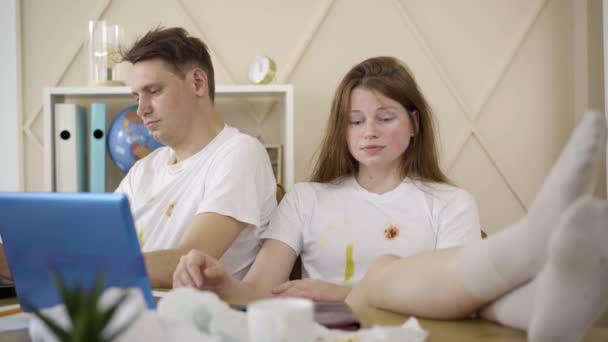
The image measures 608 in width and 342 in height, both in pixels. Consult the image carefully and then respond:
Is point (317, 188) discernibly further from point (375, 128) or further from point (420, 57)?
point (420, 57)

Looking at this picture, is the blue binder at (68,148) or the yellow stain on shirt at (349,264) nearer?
the yellow stain on shirt at (349,264)

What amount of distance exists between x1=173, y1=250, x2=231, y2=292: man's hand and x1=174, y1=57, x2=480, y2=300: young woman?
30cm

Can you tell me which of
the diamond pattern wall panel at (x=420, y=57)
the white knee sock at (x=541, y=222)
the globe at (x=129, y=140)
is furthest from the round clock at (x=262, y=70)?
the white knee sock at (x=541, y=222)

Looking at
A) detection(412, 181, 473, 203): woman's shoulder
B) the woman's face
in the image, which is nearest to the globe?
the woman's face

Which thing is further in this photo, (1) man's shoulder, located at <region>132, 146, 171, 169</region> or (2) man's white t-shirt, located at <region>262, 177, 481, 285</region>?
(1) man's shoulder, located at <region>132, 146, 171, 169</region>

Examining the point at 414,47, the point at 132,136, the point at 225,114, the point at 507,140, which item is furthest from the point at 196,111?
the point at 507,140

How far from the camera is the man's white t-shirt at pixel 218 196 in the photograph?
1.26 m

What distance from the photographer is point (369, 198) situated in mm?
1346

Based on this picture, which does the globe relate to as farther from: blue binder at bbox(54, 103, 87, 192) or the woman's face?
the woman's face

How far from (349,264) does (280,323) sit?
0.86 m

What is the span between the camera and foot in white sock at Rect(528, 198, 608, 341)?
0.54 m

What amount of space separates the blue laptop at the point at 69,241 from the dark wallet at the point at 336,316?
0.17 meters

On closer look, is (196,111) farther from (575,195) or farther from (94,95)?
(575,195)

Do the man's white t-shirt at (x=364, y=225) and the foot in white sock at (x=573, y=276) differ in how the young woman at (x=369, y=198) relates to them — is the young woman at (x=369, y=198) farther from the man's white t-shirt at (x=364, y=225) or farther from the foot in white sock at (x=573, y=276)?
the foot in white sock at (x=573, y=276)
